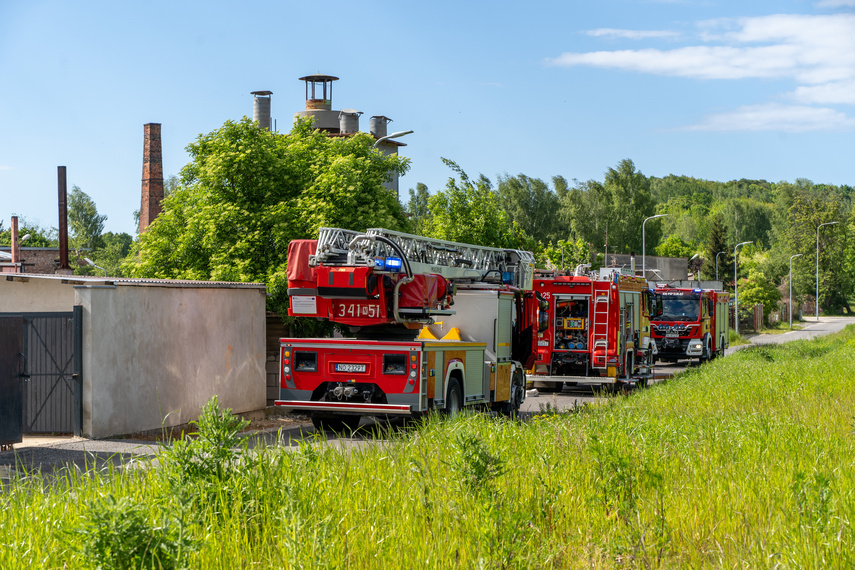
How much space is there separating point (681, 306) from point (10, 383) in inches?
986

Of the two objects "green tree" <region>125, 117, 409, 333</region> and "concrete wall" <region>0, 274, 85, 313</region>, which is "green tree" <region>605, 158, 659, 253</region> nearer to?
"green tree" <region>125, 117, 409, 333</region>

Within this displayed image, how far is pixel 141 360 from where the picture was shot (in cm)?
1364

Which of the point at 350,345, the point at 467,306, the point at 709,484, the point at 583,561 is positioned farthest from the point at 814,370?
the point at 583,561

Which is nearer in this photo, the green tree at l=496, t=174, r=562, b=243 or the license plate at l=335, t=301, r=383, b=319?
the license plate at l=335, t=301, r=383, b=319

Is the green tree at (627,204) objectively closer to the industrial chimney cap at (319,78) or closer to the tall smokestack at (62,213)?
the industrial chimney cap at (319,78)

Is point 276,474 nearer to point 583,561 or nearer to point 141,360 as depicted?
point 583,561

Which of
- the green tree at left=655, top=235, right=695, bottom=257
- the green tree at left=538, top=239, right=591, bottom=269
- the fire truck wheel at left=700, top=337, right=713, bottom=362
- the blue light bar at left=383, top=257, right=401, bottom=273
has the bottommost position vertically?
the fire truck wheel at left=700, top=337, right=713, bottom=362

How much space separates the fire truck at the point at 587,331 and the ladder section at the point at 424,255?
2.20 m

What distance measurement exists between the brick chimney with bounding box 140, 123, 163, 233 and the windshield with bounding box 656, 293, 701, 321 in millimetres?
30513

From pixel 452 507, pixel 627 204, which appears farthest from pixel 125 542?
pixel 627 204

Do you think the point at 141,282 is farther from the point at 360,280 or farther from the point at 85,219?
the point at 85,219

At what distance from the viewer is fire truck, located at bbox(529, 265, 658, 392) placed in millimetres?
21234

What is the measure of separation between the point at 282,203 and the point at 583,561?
1456 cm

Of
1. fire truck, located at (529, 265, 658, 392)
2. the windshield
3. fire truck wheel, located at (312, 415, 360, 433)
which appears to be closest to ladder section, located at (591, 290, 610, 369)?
fire truck, located at (529, 265, 658, 392)
